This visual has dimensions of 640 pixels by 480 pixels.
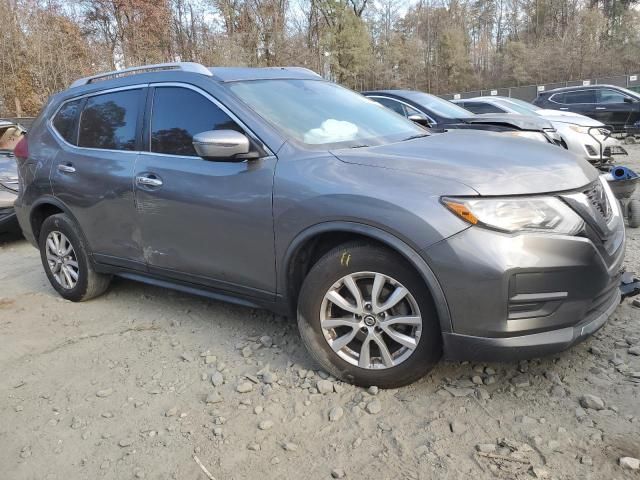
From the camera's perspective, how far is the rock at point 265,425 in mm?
2576

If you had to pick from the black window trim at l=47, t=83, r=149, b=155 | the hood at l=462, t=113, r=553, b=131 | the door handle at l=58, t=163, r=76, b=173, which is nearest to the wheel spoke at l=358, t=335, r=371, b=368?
the black window trim at l=47, t=83, r=149, b=155

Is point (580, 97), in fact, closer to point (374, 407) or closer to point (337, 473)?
point (374, 407)

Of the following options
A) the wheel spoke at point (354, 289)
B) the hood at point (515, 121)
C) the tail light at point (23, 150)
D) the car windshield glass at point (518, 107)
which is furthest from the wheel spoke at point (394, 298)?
the car windshield glass at point (518, 107)

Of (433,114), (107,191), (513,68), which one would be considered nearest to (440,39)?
(513,68)

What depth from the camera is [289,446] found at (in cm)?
242

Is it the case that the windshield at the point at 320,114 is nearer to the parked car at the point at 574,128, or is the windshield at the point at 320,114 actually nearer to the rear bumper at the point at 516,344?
the rear bumper at the point at 516,344

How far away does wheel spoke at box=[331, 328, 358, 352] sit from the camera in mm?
2775

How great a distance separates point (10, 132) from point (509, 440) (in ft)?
34.2

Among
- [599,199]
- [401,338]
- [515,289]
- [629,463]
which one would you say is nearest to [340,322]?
[401,338]

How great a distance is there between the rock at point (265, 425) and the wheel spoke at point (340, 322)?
1.83ft

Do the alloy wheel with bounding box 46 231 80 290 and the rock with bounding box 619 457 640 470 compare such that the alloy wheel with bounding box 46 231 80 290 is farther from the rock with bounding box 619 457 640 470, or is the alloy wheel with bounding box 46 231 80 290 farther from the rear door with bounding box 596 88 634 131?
the rear door with bounding box 596 88 634 131

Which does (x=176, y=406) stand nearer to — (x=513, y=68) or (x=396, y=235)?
(x=396, y=235)

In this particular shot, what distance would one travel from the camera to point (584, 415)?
8.03 ft

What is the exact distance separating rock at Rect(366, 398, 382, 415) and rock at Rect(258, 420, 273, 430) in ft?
1.58
